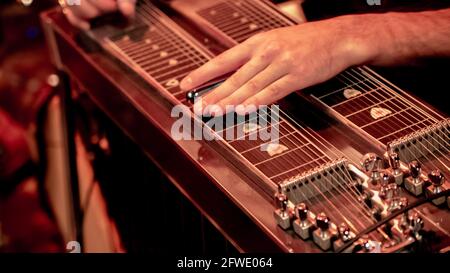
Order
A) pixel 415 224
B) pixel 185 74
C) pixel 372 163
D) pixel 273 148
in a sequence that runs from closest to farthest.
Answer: pixel 415 224, pixel 372 163, pixel 273 148, pixel 185 74

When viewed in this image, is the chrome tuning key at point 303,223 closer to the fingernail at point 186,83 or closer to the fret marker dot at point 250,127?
the fret marker dot at point 250,127

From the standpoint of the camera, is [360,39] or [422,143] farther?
[360,39]

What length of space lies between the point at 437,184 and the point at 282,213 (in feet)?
0.77

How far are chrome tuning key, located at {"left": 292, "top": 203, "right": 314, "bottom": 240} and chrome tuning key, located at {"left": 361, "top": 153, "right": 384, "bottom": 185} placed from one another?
0.12 m

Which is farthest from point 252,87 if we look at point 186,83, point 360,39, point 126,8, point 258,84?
point 126,8

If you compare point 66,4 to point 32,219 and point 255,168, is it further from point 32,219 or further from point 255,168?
point 32,219

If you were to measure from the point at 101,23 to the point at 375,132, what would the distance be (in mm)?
742

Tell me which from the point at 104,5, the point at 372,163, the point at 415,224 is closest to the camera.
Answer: the point at 415,224

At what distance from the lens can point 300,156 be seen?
1.23m

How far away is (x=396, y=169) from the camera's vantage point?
1151 millimetres

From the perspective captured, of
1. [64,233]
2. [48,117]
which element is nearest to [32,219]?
[64,233]

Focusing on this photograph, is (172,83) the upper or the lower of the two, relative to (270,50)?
lower

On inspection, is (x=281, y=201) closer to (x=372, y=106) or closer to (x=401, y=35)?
→ (x=372, y=106)

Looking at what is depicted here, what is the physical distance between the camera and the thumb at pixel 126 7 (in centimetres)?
170
